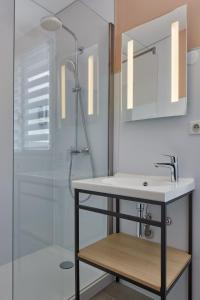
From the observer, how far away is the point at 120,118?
70.2 inches

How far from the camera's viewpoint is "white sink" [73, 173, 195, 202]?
1024 mm

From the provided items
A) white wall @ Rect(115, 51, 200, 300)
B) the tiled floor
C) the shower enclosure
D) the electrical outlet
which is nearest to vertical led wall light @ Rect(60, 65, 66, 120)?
the shower enclosure

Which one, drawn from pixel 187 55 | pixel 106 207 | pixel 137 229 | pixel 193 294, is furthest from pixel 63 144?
pixel 193 294

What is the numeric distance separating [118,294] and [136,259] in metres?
0.57

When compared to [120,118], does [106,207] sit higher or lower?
lower

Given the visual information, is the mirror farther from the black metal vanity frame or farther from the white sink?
the black metal vanity frame

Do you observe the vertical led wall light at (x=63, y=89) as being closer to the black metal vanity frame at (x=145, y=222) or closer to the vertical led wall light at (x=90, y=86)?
the vertical led wall light at (x=90, y=86)

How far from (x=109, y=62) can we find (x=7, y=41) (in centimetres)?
92

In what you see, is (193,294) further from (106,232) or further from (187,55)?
(187,55)

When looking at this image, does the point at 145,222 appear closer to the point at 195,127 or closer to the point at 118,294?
the point at 195,127

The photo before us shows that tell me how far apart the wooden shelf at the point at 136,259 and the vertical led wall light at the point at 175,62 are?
974mm

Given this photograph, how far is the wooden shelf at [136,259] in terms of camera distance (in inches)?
42.8

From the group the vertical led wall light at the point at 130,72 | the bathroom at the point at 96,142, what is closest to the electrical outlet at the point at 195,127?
the bathroom at the point at 96,142

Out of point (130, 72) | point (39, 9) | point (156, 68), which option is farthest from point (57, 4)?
point (156, 68)
